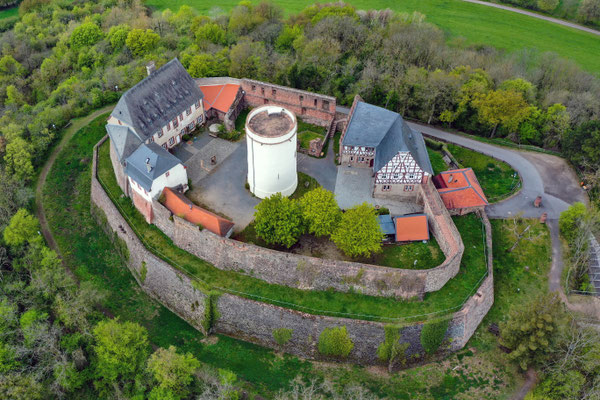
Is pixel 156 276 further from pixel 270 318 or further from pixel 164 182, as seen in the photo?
pixel 270 318

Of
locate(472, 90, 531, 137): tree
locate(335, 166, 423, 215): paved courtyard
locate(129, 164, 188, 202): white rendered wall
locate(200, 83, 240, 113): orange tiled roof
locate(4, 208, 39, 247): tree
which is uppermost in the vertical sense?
locate(472, 90, 531, 137): tree

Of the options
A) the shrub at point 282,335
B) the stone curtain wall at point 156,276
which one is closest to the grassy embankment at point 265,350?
the stone curtain wall at point 156,276

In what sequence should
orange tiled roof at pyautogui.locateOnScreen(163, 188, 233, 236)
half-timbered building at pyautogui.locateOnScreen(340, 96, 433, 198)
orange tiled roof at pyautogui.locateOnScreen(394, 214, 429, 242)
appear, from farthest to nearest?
half-timbered building at pyautogui.locateOnScreen(340, 96, 433, 198), orange tiled roof at pyautogui.locateOnScreen(394, 214, 429, 242), orange tiled roof at pyautogui.locateOnScreen(163, 188, 233, 236)

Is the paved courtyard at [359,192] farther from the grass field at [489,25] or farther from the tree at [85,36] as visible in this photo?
the tree at [85,36]

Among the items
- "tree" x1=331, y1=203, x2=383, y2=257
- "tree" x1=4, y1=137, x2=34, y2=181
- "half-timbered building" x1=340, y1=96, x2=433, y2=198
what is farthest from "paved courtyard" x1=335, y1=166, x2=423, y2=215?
"tree" x1=4, y1=137, x2=34, y2=181

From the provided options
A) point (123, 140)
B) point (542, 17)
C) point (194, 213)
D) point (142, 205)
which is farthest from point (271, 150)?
point (542, 17)

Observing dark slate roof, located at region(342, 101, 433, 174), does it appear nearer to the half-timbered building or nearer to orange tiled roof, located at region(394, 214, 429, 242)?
the half-timbered building
